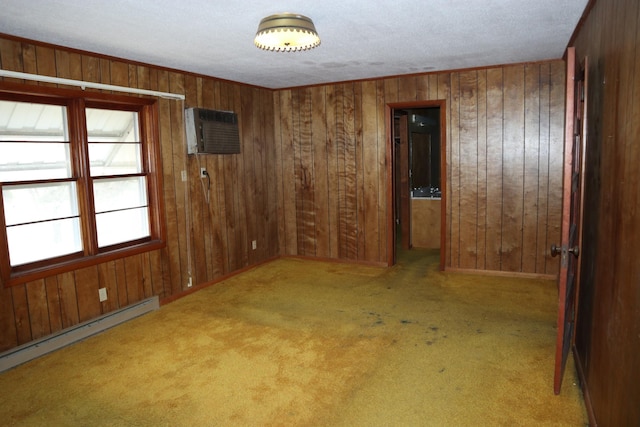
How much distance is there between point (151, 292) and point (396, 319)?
2.30m

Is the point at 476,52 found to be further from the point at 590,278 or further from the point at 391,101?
Result: the point at 590,278

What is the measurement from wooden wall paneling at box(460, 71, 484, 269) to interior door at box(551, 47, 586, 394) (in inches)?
70.0

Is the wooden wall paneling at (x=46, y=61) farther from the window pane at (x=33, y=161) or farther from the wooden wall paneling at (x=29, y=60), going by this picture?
the window pane at (x=33, y=161)

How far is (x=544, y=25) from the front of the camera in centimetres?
326

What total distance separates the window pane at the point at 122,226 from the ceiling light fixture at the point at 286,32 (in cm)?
226

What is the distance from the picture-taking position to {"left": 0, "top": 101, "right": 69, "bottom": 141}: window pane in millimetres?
3203

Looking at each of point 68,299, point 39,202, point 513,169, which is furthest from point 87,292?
point 513,169

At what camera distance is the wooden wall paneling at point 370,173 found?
5.37m

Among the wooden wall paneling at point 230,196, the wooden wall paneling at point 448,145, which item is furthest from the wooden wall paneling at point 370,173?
the wooden wall paneling at point 230,196

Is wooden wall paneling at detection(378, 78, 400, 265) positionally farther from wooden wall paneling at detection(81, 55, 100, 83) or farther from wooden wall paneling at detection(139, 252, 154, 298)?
wooden wall paneling at detection(81, 55, 100, 83)

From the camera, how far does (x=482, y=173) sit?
16.2 ft

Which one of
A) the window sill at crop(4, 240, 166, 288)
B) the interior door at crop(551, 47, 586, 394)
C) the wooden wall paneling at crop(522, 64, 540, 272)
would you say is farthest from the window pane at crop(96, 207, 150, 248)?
the wooden wall paneling at crop(522, 64, 540, 272)

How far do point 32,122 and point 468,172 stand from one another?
419 cm

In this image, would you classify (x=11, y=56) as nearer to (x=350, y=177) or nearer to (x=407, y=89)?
(x=350, y=177)
